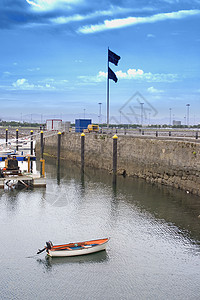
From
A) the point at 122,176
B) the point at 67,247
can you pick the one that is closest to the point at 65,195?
the point at 122,176

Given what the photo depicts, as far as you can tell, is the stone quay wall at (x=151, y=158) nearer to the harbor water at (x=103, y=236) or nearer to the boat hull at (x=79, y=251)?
the harbor water at (x=103, y=236)

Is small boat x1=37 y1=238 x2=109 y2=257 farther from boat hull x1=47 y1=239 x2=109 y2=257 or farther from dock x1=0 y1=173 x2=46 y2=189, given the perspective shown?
dock x1=0 y1=173 x2=46 y2=189

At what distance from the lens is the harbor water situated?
16.8 meters

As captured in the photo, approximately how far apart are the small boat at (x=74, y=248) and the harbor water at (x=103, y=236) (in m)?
0.28

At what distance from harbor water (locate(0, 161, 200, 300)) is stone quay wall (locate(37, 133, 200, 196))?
Result: 1.64m

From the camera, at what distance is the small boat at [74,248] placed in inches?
773

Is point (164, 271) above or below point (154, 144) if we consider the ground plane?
below

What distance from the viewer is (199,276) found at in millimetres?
17938

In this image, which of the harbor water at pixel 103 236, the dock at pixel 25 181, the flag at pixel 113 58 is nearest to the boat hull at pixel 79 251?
the harbor water at pixel 103 236

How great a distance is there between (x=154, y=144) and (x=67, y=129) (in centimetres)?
2805

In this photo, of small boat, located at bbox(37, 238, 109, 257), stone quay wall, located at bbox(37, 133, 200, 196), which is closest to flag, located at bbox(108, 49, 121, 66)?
stone quay wall, located at bbox(37, 133, 200, 196)

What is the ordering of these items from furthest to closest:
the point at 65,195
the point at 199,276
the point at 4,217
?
the point at 65,195, the point at 4,217, the point at 199,276

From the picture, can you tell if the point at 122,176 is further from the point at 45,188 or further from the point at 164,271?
the point at 164,271

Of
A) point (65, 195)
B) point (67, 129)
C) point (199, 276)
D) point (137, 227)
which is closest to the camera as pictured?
point (199, 276)
